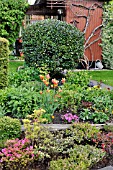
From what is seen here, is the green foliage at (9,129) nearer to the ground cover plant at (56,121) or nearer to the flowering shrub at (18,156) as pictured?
the ground cover plant at (56,121)

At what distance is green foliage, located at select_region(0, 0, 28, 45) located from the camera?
11531mm

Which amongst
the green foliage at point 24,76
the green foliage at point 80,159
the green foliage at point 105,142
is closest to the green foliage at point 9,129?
the green foliage at point 80,159

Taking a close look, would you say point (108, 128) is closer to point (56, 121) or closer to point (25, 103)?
point (56, 121)

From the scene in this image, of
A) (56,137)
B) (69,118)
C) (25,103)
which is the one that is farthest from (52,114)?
(56,137)

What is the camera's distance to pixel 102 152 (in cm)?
343

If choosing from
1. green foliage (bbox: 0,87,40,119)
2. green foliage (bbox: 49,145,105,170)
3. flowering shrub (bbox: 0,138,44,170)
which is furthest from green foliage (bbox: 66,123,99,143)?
green foliage (bbox: 0,87,40,119)

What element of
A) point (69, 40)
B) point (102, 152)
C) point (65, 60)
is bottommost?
point (102, 152)

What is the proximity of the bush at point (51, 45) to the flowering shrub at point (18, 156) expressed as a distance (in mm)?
4008

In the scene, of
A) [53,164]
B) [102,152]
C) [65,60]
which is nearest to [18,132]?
[53,164]

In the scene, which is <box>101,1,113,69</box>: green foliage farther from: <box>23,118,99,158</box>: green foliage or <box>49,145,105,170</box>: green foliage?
<box>49,145,105,170</box>: green foliage

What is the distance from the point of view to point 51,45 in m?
7.11

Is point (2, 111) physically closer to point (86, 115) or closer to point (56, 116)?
point (56, 116)

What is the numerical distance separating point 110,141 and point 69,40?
4.01 metres

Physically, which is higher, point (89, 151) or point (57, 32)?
point (57, 32)
